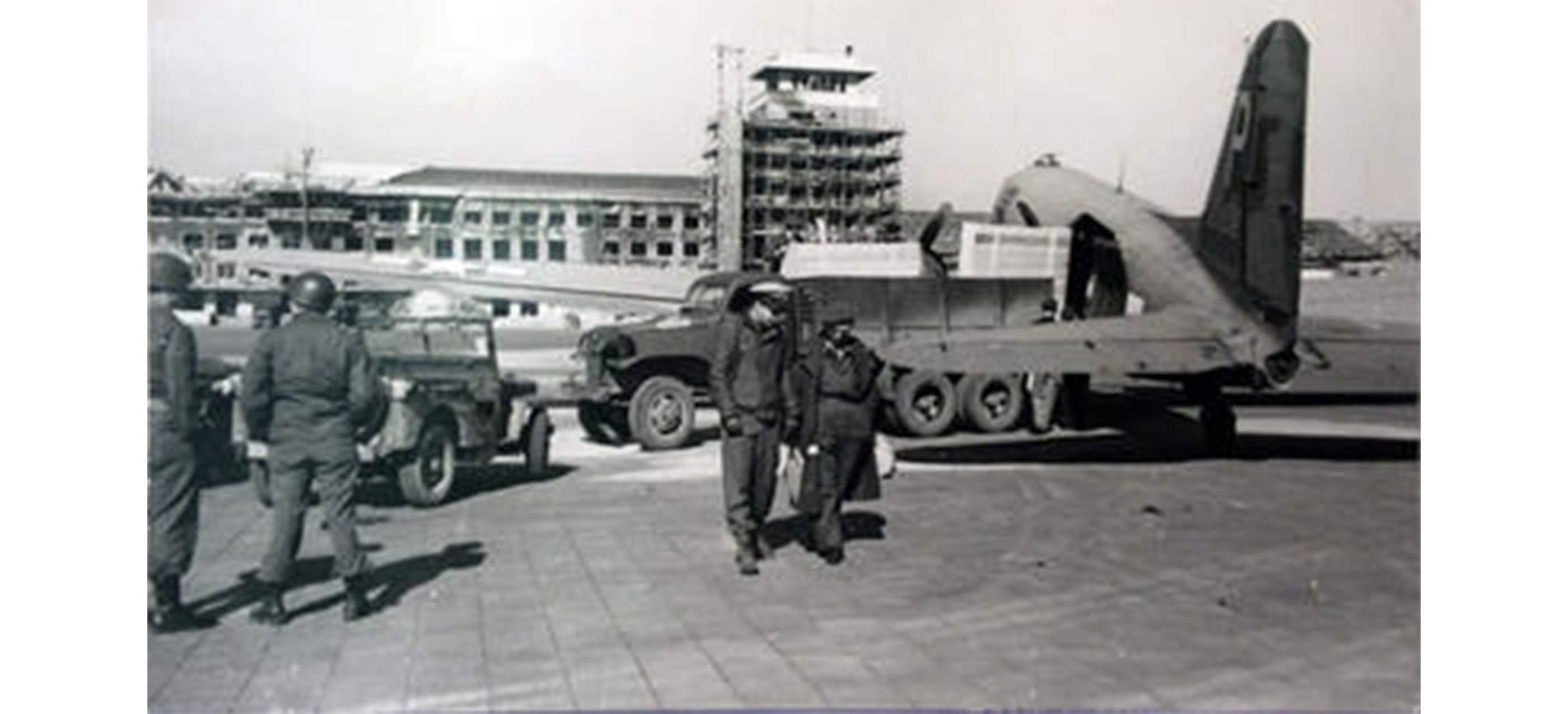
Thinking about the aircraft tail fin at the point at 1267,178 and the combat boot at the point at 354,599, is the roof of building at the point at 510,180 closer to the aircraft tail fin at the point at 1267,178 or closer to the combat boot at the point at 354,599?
the combat boot at the point at 354,599

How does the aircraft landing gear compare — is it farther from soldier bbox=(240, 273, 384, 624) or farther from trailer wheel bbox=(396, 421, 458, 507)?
→ soldier bbox=(240, 273, 384, 624)

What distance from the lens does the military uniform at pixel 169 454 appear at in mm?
6828

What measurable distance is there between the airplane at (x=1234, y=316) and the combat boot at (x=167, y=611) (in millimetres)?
6847

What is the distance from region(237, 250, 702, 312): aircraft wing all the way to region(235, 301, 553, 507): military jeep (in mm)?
7884

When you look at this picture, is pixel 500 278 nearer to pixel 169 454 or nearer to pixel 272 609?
pixel 169 454

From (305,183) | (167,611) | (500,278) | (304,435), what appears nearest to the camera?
(167,611)

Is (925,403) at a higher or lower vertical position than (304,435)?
lower

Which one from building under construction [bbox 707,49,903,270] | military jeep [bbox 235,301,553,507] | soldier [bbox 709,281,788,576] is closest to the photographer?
soldier [bbox 709,281,788,576]

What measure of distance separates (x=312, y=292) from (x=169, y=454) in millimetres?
1133

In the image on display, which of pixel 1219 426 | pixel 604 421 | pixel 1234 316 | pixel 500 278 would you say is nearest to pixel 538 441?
pixel 604 421

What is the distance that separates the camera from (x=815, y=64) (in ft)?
40.3

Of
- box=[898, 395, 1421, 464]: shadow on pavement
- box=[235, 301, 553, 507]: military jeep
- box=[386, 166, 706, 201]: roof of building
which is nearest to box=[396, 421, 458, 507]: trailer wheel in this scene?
box=[235, 301, 553, 507]: military jeep

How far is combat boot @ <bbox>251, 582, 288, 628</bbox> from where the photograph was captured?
6.85m
